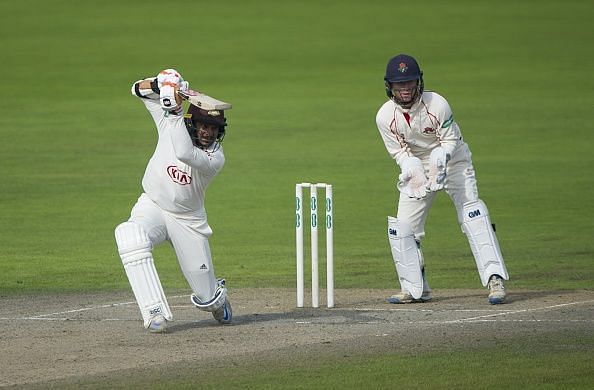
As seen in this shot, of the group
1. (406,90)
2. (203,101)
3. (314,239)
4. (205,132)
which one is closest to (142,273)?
(205,132)

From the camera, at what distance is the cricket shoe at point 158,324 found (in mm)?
10070

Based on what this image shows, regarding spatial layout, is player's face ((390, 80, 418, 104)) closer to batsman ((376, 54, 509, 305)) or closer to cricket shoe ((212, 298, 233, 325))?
batsman ((376, 54, 509, 305))

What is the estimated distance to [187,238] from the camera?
34.1 feet

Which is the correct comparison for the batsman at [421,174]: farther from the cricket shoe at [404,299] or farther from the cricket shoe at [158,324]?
the cricket shoe at [158,324]

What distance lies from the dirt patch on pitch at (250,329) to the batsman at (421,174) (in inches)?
11.3

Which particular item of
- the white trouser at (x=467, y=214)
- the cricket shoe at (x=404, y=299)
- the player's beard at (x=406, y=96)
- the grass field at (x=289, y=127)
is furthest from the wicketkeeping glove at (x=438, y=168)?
the grass field at (x=289, y=127)

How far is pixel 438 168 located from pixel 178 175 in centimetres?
228

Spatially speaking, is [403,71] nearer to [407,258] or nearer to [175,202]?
[407,258]

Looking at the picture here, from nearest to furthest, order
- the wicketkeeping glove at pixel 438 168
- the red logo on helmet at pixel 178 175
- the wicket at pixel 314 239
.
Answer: the red logo on helmet at pixel 178 175 → the wicket at pixel 314 239 → the wicketkeeping glove at pixel 438 168

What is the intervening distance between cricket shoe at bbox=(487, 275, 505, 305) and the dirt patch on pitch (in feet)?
0.26

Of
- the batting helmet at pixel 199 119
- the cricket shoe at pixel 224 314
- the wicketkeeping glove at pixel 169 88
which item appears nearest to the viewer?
the wicketkeeping glove at pixel 169 88

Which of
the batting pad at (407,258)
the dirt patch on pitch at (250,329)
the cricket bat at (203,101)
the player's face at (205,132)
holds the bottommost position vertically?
the dirt patch on pitch at (250,329)

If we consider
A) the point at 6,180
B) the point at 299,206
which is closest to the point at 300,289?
the point at 299,206

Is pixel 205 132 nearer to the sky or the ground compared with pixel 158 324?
nearer to the sky
